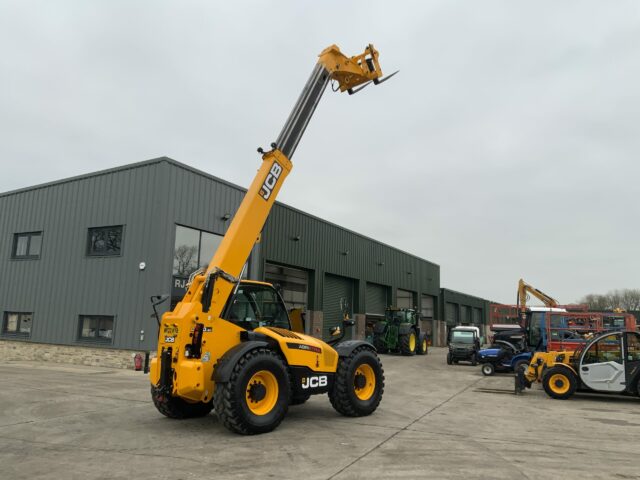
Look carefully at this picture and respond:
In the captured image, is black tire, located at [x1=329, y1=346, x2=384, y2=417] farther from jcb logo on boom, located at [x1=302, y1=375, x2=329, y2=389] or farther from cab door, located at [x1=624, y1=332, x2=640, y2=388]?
cab door, located at [x1=624, y1=332, x2=640, y2=388]

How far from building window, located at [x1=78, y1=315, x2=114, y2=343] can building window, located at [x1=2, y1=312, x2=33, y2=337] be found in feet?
10.5

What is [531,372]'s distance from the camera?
13.1m

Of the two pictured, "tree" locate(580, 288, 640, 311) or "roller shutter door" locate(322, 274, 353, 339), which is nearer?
"roller shutter door" locate(322, 274, 353, 339)

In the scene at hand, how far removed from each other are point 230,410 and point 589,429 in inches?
237

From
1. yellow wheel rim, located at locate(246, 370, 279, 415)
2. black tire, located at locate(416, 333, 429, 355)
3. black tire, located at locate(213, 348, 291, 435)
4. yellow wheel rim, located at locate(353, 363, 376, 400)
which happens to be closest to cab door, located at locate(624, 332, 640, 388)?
yellow wheel rim, located at locate(353, 363, 376, 400)

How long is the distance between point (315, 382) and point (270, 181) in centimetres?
340

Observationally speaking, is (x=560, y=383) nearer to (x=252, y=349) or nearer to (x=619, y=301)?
(x=252, y=349)

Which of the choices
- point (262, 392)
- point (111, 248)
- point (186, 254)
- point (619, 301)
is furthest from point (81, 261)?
point (619, 301)

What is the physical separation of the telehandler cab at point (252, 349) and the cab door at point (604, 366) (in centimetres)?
624

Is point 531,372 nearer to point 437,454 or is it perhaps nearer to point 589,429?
point 589,429

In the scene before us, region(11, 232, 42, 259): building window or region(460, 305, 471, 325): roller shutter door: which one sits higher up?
region(11, 232, 42, 259): building window

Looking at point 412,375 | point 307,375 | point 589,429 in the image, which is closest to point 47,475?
point 307,375

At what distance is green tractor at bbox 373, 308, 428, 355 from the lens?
2723 cm

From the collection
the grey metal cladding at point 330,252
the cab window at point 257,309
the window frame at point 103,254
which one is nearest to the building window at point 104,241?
the window frame at point 103,254
